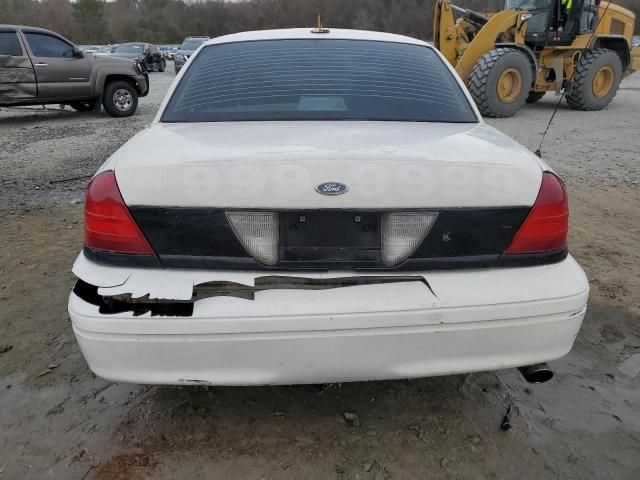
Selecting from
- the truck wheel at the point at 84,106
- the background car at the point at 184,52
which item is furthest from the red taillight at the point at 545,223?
the background car at the point at 184,52

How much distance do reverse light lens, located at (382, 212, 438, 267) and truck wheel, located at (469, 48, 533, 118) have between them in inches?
369

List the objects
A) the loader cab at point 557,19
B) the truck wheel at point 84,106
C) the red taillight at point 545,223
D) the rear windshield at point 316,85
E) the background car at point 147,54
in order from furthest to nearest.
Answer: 1. the background car at point 147,54
2. the truck wheel at point 84,106
3. the loader cab at point 557,19
4. the rear windshield at point 316,85
5. the red taillight at point 545,223

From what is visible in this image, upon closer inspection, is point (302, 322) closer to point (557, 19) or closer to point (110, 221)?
point (110, 221)

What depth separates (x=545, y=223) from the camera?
6.06ft

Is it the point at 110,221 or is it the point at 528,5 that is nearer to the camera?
the point at 110,221

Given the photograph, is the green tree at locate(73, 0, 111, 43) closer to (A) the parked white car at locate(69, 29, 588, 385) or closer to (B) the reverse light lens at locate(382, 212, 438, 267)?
(A) the parked white car at locate(69, 29, 588, 385)

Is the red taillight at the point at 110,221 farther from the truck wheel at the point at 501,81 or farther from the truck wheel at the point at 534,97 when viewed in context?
the truck wheel at the point at 534,97

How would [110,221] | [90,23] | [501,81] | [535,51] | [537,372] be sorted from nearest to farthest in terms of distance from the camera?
[110,221] < [537,372] < [501,81] < [535,51] < [90,23]

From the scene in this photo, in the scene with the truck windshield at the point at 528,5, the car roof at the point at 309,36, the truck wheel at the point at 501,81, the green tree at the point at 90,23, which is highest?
the car roof at the point at 309,36

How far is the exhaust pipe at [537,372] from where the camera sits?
198 cm

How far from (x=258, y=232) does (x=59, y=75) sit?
10.7 meters

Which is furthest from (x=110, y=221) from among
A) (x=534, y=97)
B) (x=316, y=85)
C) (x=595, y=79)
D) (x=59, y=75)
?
(x=534, y=97)

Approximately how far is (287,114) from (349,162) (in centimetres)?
79

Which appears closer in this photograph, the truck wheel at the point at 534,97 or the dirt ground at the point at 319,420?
the dirt ground at the point at 319,420
